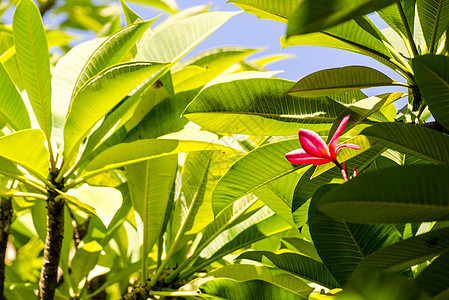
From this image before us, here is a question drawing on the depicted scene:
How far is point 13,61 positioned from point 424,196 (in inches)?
51.6

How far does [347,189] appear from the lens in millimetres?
423

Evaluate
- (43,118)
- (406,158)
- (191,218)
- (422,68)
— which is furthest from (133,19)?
(422,68)

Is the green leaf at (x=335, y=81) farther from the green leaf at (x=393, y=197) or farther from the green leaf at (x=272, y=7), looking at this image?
the green leaf at (x=393, y=197)

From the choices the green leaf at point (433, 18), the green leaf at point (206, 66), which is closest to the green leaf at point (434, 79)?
the green leaf at point (433, 18)

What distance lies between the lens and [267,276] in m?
0.83

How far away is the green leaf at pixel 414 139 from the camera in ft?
1.69

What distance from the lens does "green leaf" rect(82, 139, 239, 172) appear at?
3.08 ft

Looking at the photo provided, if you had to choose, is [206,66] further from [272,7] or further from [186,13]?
[272,7]

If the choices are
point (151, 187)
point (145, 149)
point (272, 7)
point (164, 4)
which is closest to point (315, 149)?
point (272, 7)

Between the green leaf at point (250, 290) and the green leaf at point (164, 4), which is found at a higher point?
the green leaf at point (164, 4)

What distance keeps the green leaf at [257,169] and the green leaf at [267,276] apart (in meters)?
0.16

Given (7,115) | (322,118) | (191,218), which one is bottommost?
(191,218)

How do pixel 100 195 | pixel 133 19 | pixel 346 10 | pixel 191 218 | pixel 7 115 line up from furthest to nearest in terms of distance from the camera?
pixel 133 19, pixel 191 218, pixel 7 115, pixel 100 195, pixel 346 10

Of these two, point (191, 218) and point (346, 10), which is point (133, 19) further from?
point (346, 10)
